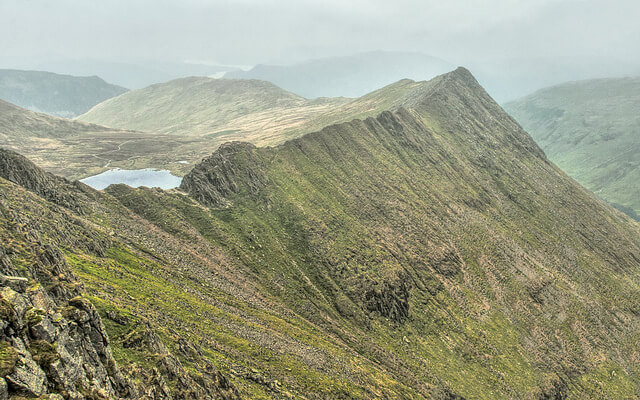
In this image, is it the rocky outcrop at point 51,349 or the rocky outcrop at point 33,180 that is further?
the rocky outcrop at point 33,180

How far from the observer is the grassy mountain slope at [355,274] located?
52781 mm

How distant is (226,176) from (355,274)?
2056 inches

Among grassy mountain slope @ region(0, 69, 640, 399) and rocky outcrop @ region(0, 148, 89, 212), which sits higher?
rocky outcrop @ region(0, 148, 89, 212)

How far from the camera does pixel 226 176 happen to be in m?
107

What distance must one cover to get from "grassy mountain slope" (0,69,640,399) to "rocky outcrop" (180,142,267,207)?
1.69 ft

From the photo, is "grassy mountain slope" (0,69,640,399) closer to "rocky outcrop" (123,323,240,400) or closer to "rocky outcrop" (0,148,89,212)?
"rocky outcrop" (123,323,240,400)

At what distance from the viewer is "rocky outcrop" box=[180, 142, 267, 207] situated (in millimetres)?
99750

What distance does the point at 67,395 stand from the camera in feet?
59.5

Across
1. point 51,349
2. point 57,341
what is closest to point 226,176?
point 57,341

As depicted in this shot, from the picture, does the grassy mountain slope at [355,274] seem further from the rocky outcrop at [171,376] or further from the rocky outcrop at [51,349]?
the rocky outcrop at [51,349]

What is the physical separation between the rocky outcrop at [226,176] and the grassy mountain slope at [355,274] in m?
0.51

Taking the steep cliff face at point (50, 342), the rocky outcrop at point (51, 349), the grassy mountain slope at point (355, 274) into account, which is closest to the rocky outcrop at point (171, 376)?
the grassy mountain slope at point (355, 274)

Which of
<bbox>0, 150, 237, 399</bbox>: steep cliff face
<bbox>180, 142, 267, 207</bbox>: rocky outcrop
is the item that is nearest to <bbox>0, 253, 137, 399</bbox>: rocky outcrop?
<bbox>0, 150, 237, 399</bbox>: steep cliff face

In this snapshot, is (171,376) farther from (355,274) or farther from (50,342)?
(355,274)
